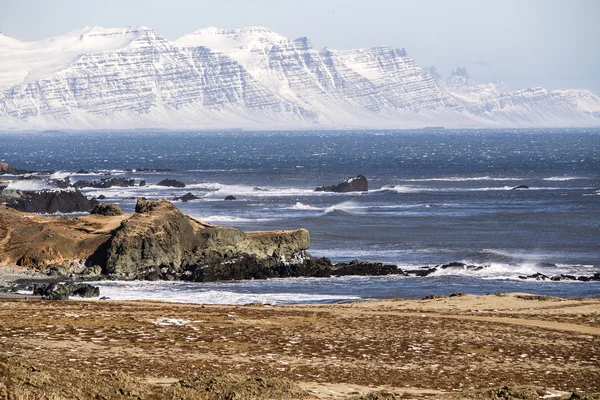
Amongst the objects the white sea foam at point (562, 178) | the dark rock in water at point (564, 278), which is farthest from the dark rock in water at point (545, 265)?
the white sea foam at point (562, 178)

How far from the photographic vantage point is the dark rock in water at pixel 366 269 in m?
44.7

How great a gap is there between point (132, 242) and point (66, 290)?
323 inches

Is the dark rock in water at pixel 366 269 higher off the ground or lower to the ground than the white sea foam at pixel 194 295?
higher

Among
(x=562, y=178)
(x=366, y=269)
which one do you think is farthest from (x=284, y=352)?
(x=562, y=178)

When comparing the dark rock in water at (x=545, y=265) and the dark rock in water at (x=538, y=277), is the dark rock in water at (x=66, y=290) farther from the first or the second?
the dark rock in water at (x=545, y=265)

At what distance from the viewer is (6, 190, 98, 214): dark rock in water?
242ft

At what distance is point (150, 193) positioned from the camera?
94.5m

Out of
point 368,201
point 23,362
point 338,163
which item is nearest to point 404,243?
point 368,201

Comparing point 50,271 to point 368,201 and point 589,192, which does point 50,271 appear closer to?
point 368,201

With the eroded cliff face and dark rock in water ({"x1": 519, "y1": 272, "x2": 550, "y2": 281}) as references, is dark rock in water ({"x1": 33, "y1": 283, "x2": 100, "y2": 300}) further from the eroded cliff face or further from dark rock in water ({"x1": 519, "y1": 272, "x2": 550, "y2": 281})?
dark rock in water ({"x1": 519, "y1": 272, "x2": 550, "y2": 281})

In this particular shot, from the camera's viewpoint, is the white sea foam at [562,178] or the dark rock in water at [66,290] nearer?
the dark rock in water at [66,290]

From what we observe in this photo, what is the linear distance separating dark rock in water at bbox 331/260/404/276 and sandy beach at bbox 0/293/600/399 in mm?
17805

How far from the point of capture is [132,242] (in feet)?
139

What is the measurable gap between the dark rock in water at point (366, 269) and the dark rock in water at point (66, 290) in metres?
13.0
